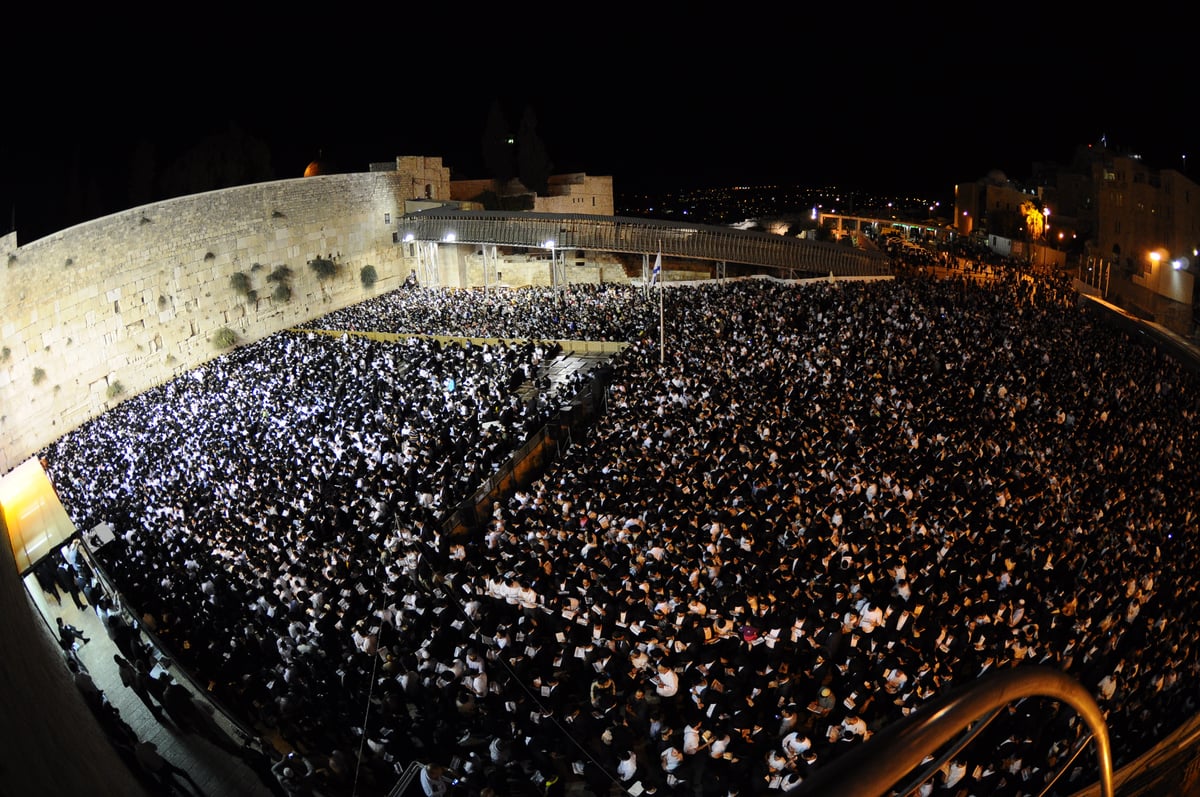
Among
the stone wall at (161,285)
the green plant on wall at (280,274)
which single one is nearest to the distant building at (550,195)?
the stone wall at (161,285)

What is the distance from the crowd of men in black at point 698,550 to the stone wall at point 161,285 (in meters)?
2.58

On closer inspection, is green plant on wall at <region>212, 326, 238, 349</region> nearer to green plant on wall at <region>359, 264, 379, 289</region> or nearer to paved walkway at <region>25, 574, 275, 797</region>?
green plant on wall at <region>359, 264, 379, 289</region>

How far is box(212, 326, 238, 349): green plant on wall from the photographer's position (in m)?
21.3

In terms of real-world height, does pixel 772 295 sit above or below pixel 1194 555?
above

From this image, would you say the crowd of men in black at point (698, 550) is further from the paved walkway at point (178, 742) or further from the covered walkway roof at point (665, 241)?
the covered walkway roof at point (665, 241)

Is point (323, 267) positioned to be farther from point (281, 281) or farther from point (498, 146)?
point (498, 146)

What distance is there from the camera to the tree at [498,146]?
34.4 metres

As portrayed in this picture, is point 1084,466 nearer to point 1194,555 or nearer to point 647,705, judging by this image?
point 1194,555

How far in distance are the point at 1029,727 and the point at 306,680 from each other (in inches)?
216

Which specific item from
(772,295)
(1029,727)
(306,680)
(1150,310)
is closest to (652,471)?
(306,680)

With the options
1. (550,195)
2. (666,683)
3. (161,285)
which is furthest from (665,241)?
(666,683)

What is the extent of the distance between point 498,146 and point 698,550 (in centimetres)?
2959

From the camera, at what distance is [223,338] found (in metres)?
21.4

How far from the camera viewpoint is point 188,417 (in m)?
15.7
